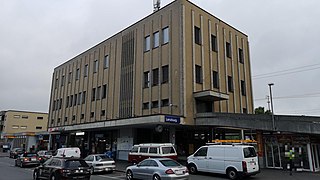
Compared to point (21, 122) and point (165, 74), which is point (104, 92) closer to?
point (165, 74)

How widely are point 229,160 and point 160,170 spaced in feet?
16.6

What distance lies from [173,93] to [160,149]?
23.4 feet

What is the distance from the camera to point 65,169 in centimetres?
1465

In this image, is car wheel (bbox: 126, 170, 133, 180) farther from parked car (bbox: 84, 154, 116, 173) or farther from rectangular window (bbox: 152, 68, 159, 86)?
rectangular window (bbox: 152, 68, 159, 86)

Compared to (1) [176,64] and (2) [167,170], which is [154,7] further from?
(2) [167,170]

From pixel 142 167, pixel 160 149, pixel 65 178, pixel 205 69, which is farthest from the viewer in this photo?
pixel 205 69

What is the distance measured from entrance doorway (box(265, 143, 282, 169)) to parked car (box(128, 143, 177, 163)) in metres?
8.02

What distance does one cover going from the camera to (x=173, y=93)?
1054 inches

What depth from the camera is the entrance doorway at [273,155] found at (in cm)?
2305

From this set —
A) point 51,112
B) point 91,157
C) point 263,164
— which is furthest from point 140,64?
point 51,112

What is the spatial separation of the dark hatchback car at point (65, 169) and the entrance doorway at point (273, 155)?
600 inches

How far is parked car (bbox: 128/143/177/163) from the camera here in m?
21.0

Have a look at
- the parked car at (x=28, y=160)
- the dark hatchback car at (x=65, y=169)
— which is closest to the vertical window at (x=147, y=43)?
the parked car at (x=28, y=160)

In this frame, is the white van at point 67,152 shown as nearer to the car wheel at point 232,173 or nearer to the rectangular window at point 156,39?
the rectangular window at point 156,39
